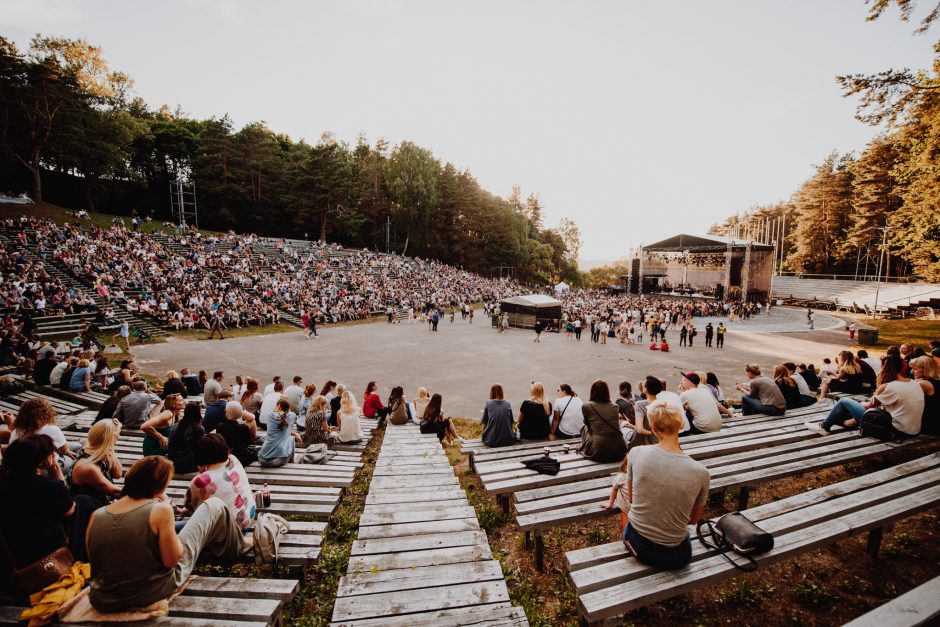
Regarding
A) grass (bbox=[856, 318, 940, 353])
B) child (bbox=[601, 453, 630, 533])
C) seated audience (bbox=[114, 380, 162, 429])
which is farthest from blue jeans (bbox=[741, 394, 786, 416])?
grass (bbox=[856, 318, 940, 353])

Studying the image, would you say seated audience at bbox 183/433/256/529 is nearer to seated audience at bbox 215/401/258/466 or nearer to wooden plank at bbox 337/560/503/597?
wooden plank at bbox 337/560/503/597

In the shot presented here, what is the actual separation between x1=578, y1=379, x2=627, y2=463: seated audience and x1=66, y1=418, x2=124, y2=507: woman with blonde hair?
15.4ft

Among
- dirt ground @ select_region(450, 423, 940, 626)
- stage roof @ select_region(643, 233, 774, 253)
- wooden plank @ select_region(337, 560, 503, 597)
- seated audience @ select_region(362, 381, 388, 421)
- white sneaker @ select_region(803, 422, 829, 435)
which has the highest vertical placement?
stage roof @ select_region(643, 233, 774, 253)

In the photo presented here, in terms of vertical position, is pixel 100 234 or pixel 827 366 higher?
pixel 100 234

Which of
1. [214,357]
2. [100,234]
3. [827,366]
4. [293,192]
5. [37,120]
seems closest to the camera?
[827,366]

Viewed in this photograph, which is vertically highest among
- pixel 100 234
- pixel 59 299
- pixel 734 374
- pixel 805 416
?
pixel 100 234

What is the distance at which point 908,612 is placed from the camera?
2205 millimetres

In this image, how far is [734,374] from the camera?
1332 centimetres

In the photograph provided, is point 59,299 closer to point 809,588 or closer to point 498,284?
point 809,588

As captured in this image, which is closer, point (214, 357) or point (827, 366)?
point (827, 366)

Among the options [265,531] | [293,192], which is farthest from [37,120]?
[265,531]

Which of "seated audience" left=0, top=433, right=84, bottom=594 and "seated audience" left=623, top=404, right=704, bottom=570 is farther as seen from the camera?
"seated audience" left=623, top=404, right=704, bottom=570

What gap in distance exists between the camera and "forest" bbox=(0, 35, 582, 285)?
31344 millimetres

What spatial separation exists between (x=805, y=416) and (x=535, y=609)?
5.97 m
